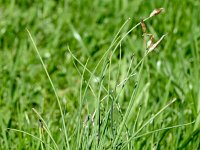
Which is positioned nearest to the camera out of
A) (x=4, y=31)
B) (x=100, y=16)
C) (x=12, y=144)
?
(x=12, y=144)

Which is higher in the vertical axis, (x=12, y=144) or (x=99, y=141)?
(x=99, y=141)

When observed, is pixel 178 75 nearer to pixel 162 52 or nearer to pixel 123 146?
pixel 162 52

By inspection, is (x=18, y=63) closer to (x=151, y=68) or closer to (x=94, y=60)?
(x=94, y=60)

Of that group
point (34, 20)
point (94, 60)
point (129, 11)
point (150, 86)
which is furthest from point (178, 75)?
point (34, 20)

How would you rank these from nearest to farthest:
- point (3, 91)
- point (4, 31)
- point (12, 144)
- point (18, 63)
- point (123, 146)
Result: point (123, 146)
point (12, 144)
point (3, 91)
point (18, 63)
point (4, 31)

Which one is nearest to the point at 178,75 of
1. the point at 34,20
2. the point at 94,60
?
the point at 94,60

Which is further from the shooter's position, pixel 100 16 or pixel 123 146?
pixel 100 16
